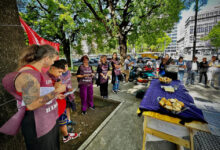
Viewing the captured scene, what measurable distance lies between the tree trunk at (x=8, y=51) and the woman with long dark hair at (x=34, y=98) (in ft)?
2.23

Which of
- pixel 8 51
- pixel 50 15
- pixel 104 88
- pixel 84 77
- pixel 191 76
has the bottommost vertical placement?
pixel 104 88

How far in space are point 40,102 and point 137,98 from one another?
14.3 ft

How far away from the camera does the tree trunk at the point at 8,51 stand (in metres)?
1.53

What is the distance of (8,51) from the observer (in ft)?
5.29

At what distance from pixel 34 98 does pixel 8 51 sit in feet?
4.12

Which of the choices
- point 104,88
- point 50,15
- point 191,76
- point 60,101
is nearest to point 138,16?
point 191,76

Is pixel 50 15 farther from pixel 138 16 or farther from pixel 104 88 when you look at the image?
pixel 104 88

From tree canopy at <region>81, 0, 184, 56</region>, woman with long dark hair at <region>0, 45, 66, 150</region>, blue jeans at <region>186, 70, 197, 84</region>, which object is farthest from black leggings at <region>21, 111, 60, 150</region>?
blue jeans at <region>186, 70, 197, 84</region>

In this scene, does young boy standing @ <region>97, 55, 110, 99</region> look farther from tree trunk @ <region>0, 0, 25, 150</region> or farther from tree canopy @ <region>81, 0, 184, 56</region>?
tree canopy @ <region>81, 0, 184, 56</region>

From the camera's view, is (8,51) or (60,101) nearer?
(8,51)

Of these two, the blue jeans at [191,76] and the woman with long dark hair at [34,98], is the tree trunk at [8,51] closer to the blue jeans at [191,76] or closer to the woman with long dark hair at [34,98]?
the woman with long dark hair at [34,98]

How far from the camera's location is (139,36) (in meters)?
10.1

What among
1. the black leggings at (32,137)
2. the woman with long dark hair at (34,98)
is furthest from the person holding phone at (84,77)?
the black leggings at (32,137)

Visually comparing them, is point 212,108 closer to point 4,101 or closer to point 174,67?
point 174,67
